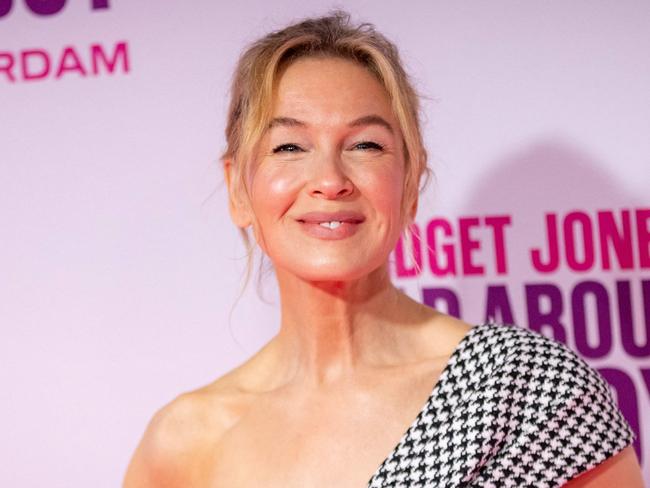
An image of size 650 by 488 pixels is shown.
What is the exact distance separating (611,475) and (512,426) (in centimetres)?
17

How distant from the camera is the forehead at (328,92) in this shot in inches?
77.4

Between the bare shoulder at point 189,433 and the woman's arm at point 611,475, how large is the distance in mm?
591

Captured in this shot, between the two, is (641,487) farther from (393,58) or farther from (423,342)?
(393,58)

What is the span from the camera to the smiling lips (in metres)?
1.90

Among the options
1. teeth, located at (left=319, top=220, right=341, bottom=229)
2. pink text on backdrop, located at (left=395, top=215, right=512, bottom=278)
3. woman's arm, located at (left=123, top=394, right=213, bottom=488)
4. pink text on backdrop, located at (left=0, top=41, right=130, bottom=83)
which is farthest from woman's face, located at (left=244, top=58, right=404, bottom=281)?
pink text on backdrop, located at (left=0, top=41, right=130, bottom=83)

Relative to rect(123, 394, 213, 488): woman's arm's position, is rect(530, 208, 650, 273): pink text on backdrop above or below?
above

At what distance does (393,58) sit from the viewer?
2070 mm

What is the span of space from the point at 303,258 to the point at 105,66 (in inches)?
36.2

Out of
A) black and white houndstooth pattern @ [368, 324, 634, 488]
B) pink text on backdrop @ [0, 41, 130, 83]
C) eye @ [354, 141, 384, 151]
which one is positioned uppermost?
pink text on backdrop @ [0, 41, 130, 83]

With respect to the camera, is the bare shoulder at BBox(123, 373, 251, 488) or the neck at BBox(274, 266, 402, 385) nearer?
the neck at BBox(274, 266, 402, 385)

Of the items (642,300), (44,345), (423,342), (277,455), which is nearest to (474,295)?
(642,300)

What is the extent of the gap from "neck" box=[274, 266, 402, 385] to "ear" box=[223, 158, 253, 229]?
109 mm

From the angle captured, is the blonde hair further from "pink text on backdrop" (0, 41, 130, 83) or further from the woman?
"pink text on backdrop" (0, 41, 130, 83)

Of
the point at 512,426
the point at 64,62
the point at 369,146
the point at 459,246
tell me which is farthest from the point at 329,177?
the point at 64,62
